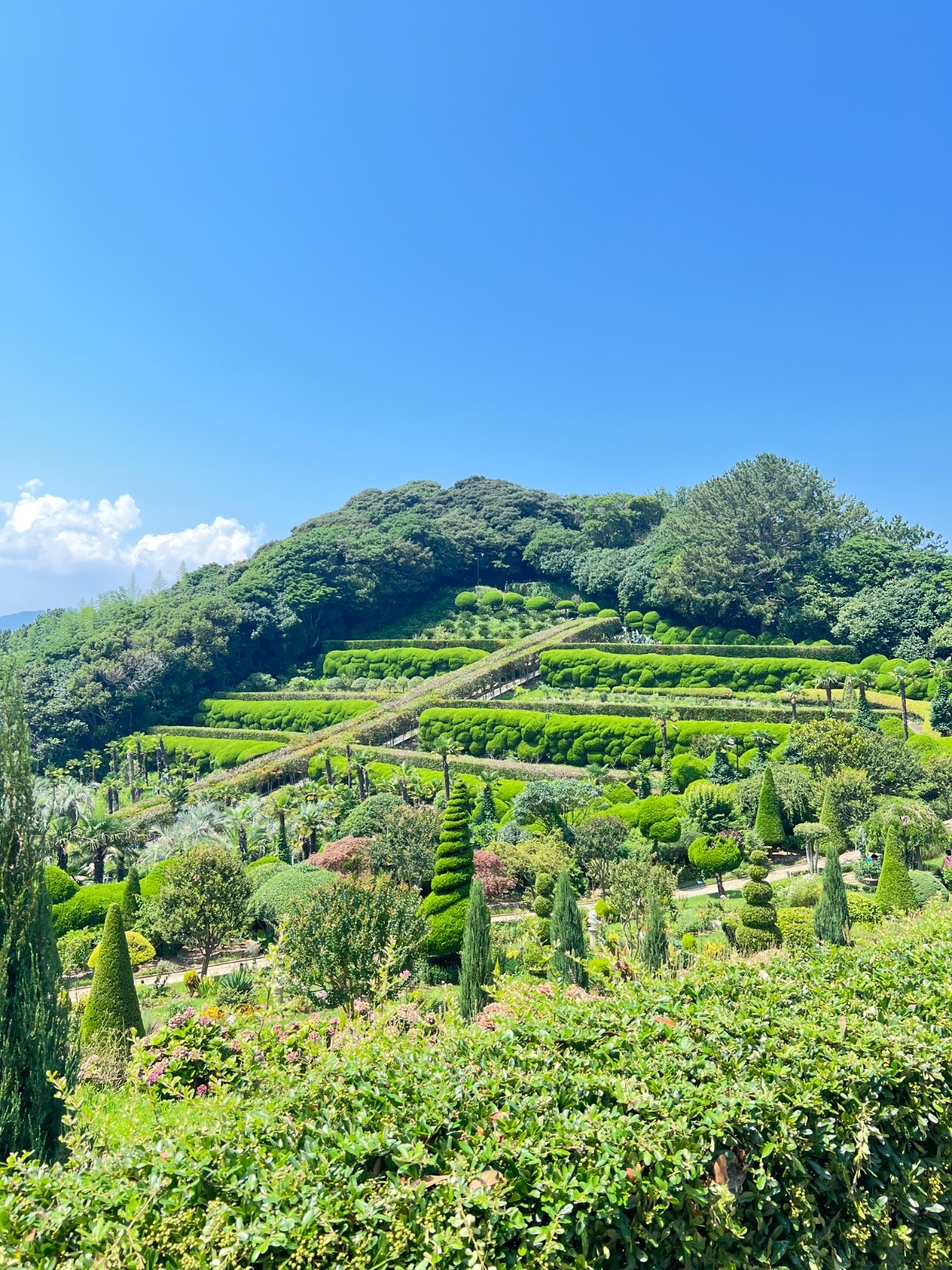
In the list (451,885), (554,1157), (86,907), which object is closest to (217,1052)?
(554,1157)

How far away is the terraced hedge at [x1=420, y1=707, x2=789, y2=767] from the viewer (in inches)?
1238

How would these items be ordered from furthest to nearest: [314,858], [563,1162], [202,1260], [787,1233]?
[314,858], [787,1233], [563,1162], [202,1260]

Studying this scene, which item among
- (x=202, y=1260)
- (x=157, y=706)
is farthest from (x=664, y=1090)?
(x=157, y=706)

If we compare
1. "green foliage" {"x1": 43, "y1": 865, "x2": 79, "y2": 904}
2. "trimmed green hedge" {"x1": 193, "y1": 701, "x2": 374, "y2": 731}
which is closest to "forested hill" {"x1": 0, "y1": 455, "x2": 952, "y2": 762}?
"trimmed green hedge" {"x1": 193, "y1": 701, "x2": 374, "y2": 731}

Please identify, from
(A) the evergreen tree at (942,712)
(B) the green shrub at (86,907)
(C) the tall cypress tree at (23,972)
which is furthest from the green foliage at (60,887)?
(A) the evergreen tree at (942,712)

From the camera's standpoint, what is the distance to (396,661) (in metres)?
53.4

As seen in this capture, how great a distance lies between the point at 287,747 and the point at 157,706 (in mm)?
18835

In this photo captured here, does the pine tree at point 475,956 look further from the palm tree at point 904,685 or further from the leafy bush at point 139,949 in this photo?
the palm tree at point 904,685

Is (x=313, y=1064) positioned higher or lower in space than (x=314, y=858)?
higher

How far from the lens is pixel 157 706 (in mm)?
51531

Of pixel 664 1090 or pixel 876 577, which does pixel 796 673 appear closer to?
pixel 876 577

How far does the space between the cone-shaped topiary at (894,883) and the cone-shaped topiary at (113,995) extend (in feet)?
50.0

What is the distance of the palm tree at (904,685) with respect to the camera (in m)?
29.2

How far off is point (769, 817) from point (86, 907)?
2119 cm
